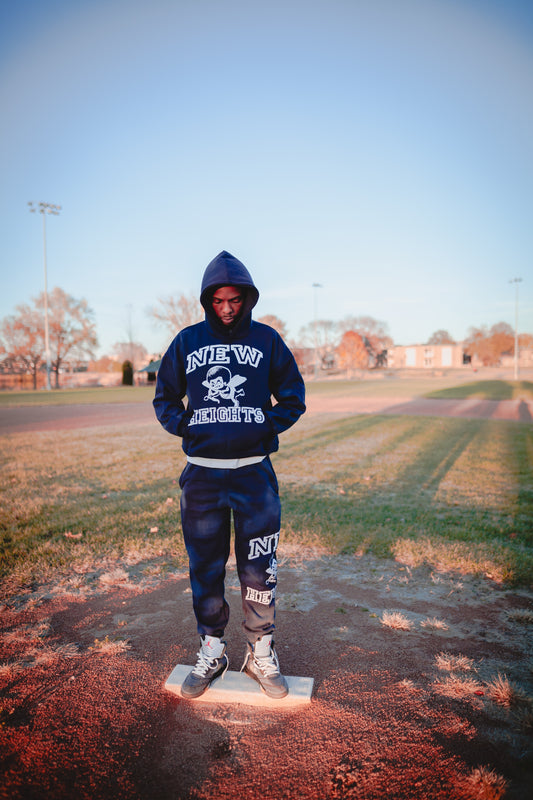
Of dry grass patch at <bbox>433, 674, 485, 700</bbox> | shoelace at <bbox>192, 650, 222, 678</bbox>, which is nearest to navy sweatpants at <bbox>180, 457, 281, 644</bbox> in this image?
shoelace at <bbox>192, 650, 222, 678</bbox>

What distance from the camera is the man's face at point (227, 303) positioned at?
8.18 ft

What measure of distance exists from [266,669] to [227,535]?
2.50 feet

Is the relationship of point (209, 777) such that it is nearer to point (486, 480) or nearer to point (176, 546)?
point (176, 546)

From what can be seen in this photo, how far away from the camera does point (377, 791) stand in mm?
1813

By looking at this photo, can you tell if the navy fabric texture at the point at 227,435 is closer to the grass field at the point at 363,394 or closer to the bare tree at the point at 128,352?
the grass field at the point at 363,394

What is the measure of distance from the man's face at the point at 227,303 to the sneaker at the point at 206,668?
6.06 ft

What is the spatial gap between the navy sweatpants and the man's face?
0.85 m

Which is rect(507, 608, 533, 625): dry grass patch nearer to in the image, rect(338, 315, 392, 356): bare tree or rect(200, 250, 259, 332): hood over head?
rect(200, 250, 259, 332): hood over head

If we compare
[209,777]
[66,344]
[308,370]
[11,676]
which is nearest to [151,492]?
[11,676]

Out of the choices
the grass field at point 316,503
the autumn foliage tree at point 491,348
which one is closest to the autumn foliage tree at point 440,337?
the autumn foliage tree at point 491,348

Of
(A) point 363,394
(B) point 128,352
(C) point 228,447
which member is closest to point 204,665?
(C) point 228,447

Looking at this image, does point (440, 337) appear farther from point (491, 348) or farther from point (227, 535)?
point (227, 535)

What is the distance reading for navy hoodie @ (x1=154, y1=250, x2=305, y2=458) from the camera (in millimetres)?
2361

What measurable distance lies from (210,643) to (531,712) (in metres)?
1.71
